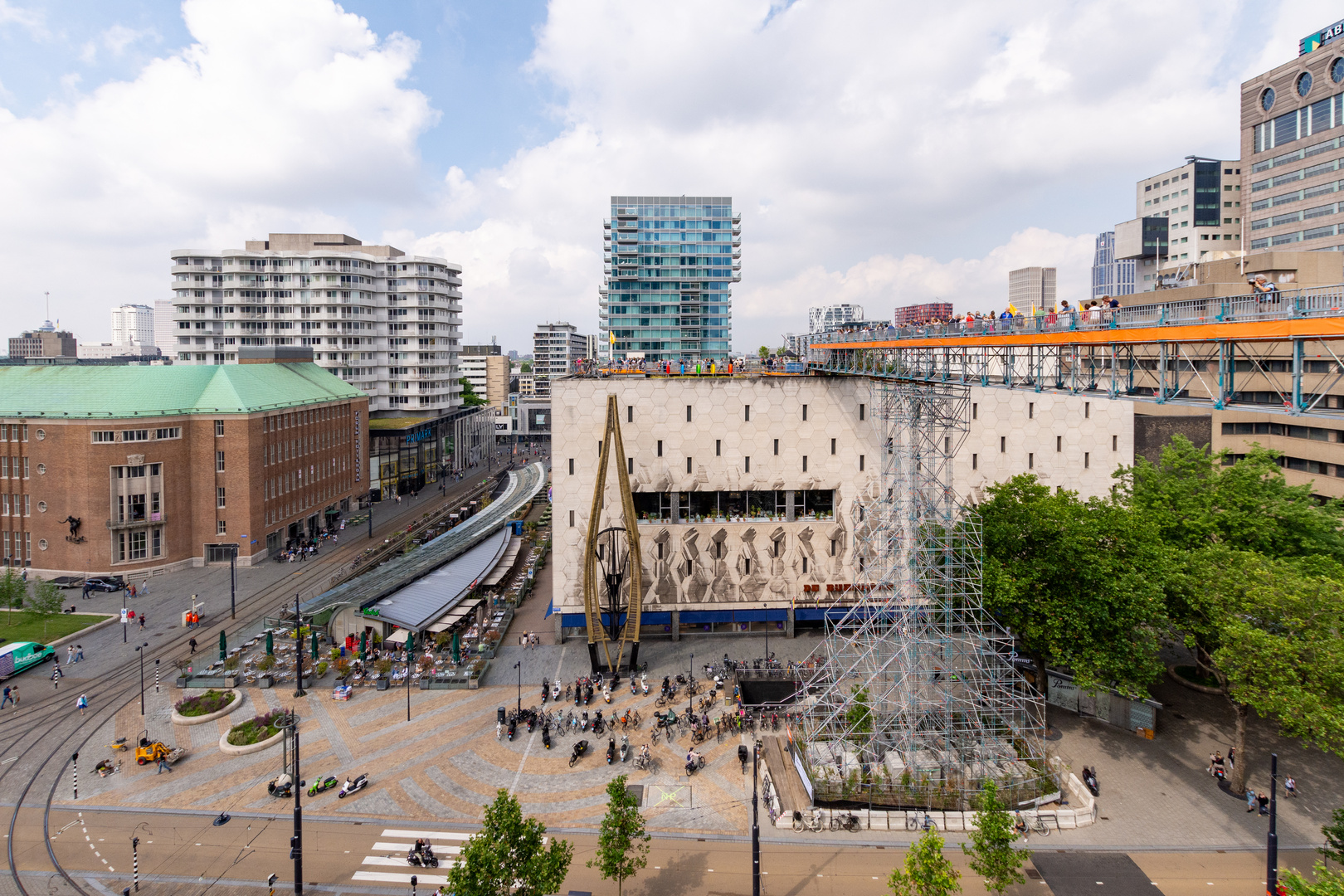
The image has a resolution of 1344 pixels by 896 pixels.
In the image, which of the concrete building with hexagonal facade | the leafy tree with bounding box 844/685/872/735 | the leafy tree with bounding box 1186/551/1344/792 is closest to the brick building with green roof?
the concrete building with hexagonal facade

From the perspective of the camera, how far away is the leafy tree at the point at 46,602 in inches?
1935

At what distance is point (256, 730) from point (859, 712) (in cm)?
2948

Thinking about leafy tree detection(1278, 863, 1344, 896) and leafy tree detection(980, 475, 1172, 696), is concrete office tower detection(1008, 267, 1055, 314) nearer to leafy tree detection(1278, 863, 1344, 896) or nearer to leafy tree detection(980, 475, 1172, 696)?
leafy tree detection(980, 475, 1172, 696)

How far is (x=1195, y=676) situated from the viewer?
4222 cm

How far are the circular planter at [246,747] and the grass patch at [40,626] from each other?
2344 centimetres

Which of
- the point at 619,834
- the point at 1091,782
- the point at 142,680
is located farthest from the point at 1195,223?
the point at 142,680

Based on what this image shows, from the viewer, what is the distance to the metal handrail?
61.2 feet

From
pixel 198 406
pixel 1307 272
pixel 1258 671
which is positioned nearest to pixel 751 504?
pixel 1258 671

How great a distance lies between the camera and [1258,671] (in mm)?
27625

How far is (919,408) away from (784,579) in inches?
706

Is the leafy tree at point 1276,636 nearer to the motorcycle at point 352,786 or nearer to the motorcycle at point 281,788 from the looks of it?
the motorcycle at point 352,786

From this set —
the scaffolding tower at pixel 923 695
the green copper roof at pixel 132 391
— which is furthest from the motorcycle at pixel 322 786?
the green copper roof at pixel 132 391

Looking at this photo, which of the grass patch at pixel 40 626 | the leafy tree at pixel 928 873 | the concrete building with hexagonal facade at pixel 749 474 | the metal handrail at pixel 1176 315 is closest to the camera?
the metal handrail at pixel 1176 315

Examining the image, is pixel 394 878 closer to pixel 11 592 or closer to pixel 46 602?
pixel 46 602
